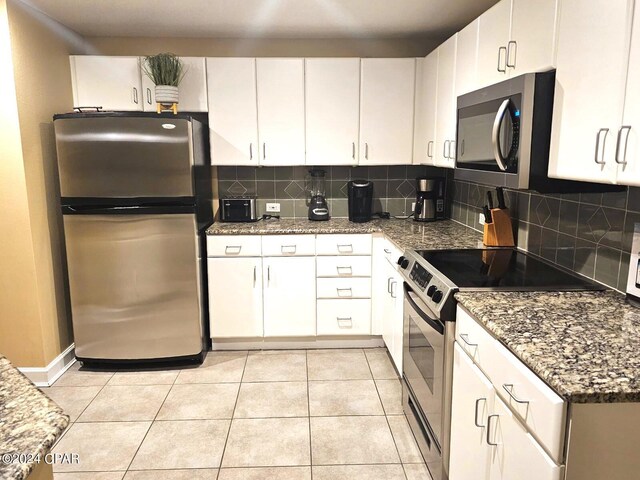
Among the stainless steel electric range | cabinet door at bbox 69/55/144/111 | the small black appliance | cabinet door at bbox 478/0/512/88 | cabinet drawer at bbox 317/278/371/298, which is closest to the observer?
the stainless steel electric range

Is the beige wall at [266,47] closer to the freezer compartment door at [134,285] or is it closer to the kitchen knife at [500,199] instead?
the freezer compartment door at [134,285]

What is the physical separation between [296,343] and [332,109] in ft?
5.85

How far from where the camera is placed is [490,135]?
81.6 inches

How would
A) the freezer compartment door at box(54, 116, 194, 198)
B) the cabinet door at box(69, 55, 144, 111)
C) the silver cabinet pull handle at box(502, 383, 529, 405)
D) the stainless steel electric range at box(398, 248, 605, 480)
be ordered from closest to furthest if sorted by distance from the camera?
the silver cabinet pull handle at box(502, 383, 529, 405) → the stainless steel electric range at box(398, 248, 605, 480) → the freezer compartment door at box(54, 116, 194, 198) → the cabinet door at box(69, 55, 144, 111)

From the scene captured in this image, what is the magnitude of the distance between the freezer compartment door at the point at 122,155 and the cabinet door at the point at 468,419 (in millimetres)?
2097

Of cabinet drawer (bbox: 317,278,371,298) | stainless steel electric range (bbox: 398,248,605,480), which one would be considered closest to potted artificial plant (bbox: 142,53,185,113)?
cabinet drawer (bbox: 317,278,371,298)

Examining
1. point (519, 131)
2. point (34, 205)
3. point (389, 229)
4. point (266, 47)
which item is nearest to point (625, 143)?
point (519, 131)

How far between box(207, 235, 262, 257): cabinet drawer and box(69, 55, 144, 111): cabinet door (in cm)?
115

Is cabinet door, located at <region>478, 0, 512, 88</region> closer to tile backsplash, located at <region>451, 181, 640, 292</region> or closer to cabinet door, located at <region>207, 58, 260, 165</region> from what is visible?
tile backsplash, located at <region>451, 181, 640, 292</region>

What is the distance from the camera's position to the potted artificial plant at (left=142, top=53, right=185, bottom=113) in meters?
3.20

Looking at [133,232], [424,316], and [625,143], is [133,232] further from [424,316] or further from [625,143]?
[625,143]

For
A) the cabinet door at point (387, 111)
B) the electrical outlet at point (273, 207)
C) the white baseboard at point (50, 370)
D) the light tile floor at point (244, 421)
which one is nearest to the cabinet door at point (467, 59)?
the cabinet door at point (387, 111)

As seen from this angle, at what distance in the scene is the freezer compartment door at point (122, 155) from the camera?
2941 mm

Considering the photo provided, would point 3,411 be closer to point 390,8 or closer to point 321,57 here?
point 390,8
